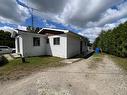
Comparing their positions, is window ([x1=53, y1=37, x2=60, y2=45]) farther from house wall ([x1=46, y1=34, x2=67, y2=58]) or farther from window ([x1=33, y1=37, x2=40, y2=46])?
window ([x1=33, y1=37, x2=40, y2=46])

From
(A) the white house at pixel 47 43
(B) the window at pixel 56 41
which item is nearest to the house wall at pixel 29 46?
(A) the white house at pixel 47 43

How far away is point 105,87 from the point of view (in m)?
4.52

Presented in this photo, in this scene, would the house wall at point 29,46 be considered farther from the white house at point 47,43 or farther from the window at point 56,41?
the window at point 56,41

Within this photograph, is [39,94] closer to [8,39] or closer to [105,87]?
[105,87]

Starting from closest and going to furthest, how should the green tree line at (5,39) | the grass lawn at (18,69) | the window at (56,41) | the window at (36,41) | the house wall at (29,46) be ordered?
the grass lawn at (18,69)
the house wall at (29,46)
the window at (56,41)
the window at (36,41)
the green tree line at (5,39)

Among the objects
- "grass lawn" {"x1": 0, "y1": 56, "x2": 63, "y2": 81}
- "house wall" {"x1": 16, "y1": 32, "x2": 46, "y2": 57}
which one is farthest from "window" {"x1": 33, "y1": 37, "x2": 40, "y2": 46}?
"grass lawn" {"x1": 0, "y1": 56, "x2": 63, "y2": 81}

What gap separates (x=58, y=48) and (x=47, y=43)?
2275 mm

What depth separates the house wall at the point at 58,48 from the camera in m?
12.7

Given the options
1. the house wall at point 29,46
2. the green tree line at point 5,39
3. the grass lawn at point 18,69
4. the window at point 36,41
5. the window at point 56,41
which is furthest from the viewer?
the green tree line at point 5,39

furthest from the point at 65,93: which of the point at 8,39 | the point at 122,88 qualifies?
the point at 8,39

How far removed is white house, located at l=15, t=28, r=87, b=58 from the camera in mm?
12664

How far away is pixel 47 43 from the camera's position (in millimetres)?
14922

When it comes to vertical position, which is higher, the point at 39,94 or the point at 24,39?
the point at 24,39

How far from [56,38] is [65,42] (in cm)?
175
